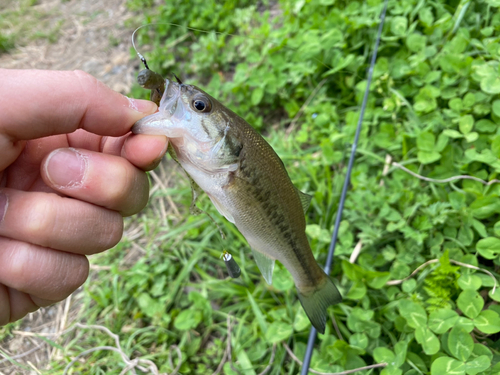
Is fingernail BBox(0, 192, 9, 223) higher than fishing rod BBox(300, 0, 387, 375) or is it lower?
higher

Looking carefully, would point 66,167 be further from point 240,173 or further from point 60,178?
point 240,173

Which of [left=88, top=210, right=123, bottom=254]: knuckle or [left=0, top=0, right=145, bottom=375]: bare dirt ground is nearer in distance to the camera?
[left=88, top=210, right=123, bottom=254]: knuckle

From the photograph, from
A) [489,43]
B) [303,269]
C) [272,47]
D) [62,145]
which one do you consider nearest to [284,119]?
[272,47]

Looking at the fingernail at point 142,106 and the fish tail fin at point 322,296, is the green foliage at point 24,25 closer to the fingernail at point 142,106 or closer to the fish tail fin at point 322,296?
the fingernail at point 142,106

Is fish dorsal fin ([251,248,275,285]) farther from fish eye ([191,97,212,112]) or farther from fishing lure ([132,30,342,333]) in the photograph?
fish eye ([191,97,212,112])

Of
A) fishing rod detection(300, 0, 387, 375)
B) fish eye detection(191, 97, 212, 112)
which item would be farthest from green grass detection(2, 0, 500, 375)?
fish eye detection(191, 97, 212, 112)

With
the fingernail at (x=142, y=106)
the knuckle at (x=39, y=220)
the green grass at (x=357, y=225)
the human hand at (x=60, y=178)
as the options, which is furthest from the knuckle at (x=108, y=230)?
the green grass at (x=357, y=225)

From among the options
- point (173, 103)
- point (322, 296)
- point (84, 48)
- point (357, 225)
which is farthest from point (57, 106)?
point (84, 48)
